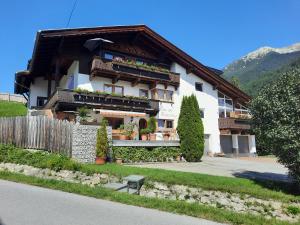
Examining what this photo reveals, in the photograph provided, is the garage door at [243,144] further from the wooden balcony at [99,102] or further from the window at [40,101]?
the window at [40,101]

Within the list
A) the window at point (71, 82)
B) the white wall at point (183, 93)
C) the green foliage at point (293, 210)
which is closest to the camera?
the green foliage at point (293, 210)

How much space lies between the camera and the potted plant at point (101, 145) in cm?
1781

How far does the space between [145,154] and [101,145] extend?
469 centimetres

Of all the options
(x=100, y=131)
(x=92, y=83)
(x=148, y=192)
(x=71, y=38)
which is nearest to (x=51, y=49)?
(x=71, y=38)

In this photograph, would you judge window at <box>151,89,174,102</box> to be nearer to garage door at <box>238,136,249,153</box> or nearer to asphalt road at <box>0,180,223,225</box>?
garage door at <box>238,136,249,153</box>

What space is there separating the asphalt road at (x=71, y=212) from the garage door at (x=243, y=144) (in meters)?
31.4

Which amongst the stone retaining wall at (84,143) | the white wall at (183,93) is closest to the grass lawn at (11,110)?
the white wall at (183,93)

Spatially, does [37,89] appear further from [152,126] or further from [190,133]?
[190,133]

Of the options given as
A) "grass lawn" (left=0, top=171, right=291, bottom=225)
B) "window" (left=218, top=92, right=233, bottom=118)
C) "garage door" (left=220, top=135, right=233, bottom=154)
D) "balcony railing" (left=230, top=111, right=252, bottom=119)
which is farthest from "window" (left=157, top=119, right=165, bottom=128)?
"grass lawn" (left=0, top=171, right=291, bottom=225)

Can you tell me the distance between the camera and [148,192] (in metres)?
13.2

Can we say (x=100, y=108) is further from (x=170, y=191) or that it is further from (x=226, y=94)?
(x=226, y=94)

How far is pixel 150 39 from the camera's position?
31.3 meters

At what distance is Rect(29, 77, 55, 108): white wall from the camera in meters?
30.7

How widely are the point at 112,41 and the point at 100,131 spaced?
13.5 m
